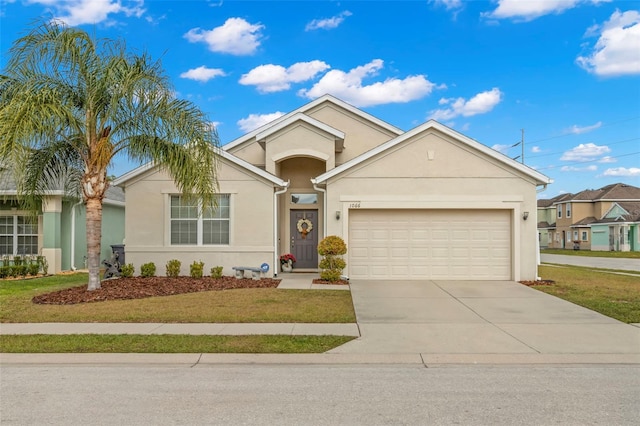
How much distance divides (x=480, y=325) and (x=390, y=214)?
7157mm

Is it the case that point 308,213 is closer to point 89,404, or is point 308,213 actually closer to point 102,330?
point 102,330

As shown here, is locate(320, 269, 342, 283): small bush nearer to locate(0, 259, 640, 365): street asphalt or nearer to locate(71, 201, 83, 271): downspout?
locate(0, 259, 640, 365): street asphalt

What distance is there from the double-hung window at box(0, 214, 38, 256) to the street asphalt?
1106 cm

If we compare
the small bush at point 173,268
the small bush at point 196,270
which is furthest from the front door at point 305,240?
the small bush at point 173,268

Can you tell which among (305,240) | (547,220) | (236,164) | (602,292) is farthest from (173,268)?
(547,220)

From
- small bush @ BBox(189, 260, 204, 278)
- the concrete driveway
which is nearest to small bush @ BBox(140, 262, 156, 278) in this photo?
small bush @ BBox(189, 260, 204, 278)

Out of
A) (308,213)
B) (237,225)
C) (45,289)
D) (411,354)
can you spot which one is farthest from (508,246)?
(45,289)

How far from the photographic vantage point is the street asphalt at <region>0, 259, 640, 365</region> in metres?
6.83

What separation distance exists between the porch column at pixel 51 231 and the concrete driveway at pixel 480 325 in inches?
477

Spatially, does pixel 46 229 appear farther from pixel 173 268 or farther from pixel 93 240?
pixel 93 240

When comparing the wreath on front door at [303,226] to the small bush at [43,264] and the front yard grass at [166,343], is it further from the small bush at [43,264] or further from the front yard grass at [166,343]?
the front yard grass at [166,343]

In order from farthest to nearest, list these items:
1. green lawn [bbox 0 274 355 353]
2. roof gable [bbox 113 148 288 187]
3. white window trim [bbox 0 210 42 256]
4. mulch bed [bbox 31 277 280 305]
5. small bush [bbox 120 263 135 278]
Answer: white window trim [bbox 0 210 42 256] → roof gable [bbox 113 148 288 187] → small bush [bbox 120 263 135 278] → mulch bed [bbox 31 277 280 305] → green lawn [bbox 0 274 355 353]

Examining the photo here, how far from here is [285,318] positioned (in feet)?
30.9

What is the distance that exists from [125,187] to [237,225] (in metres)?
3.95
